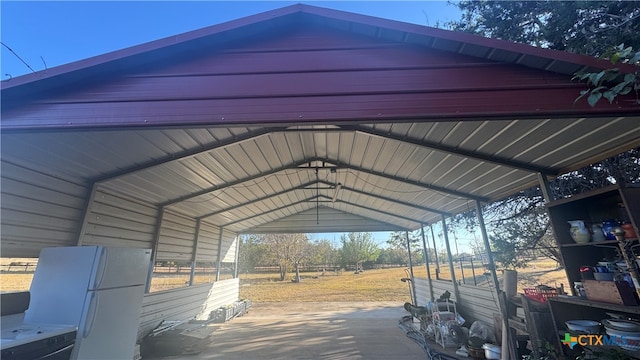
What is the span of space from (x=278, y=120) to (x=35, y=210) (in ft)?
11.1

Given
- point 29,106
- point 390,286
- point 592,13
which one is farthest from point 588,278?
point 390,286

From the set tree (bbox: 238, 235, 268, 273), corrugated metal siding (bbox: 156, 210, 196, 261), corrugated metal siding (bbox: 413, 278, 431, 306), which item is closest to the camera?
corrugated metal siding (bbox: 156, 210, 196, 261)

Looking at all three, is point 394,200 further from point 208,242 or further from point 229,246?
point 229,246

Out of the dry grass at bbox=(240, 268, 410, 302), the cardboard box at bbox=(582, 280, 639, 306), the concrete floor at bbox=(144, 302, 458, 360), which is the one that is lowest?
the dry grass at bbox=(240, 268, 410, 302)

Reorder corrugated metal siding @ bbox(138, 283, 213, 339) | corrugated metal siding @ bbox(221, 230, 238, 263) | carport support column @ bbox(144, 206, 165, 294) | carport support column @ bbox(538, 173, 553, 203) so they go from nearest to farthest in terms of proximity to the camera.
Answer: carport support column @ bbox(538, 173, 553, 203)
corrugated metal siding @ bbox(138, 283, 213, 339)
carport support column @ bbox(144, 206, 165, 294)
corrugated metal siding @ bbox(221, 230, 238, 263)

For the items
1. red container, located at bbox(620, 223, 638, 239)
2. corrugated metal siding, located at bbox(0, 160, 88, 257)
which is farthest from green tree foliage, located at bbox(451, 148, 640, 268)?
corrugated metal siding, located at bbox(0, 160, 88, 257)

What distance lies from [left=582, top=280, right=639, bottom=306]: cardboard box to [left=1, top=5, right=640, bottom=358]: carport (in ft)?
4.23

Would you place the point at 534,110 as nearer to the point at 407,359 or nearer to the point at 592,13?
the point at 592,13

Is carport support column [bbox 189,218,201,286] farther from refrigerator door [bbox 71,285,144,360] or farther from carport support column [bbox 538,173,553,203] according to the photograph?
carport support column [bbox 538,173,553,203]

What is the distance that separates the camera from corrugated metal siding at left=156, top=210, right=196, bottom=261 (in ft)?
17.3

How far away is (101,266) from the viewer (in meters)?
2.78

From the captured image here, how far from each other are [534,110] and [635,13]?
2847 millimetres

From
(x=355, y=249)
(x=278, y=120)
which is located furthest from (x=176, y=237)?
(x=355, y=249)

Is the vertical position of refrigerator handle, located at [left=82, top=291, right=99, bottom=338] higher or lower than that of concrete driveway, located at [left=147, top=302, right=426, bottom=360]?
higher
